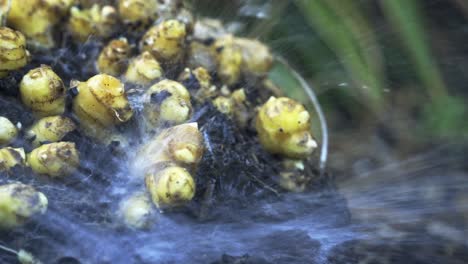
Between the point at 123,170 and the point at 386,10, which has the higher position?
the point at 386,10

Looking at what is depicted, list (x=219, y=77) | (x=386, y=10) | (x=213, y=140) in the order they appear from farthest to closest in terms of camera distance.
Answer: (x=386, y=10) → (x=219, y=77) → (x=213, y=140)

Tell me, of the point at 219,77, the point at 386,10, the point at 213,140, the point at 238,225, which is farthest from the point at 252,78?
the point at 386,10

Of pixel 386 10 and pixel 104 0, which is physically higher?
pixel 386 10

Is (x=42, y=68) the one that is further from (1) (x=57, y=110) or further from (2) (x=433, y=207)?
Result: (2) (x=433, y=207)

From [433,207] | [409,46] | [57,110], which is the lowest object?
[57,110]

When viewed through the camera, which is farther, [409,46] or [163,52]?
[409,46]

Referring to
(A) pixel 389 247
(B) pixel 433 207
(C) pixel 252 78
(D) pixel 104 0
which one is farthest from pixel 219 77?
(B) pixel 433 207

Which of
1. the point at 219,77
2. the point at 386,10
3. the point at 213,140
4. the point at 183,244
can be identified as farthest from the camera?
the point at 386,10

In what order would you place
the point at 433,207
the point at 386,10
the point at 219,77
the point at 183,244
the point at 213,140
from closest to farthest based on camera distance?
the point at 183,244 → the point at 213,140 → the point at 219,77 → the point at 433,207 → the point at 386,10

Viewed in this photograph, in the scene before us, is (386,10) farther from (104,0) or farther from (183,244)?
(183,244)
